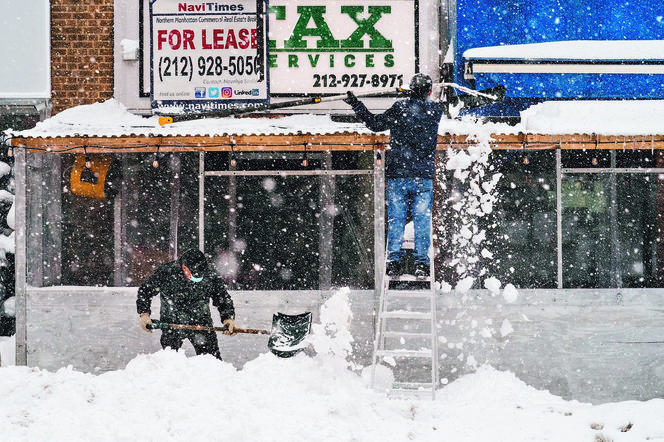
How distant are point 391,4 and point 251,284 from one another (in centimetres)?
471

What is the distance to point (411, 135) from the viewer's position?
740 cm

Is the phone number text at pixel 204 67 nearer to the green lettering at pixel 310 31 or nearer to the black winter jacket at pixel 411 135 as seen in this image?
the green lettering at pixel 310 31

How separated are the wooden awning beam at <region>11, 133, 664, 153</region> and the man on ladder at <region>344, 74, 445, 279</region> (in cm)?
73

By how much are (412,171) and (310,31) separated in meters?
3.22

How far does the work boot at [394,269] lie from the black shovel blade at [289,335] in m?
1.15

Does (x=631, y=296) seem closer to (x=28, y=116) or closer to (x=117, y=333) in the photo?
(x=117, y=333)

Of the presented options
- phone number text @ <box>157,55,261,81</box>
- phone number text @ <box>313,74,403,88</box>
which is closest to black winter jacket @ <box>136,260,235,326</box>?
phone number text @ <box>157,55,261,81</box>

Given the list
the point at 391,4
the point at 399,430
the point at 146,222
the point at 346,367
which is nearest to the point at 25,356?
the point at 146,222

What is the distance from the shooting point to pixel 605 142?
8070 millimetres

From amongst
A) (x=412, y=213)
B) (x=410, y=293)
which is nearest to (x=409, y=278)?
(x=410, y=293)

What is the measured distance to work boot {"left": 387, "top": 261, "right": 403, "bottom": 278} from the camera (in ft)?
24.2

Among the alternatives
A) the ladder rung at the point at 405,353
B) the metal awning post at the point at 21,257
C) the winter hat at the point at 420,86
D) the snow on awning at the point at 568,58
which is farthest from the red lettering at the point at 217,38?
the ladder rung at the point at 405,353

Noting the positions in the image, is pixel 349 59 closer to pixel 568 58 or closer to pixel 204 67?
pixel 204 67

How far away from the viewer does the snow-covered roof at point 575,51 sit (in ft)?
28.5
